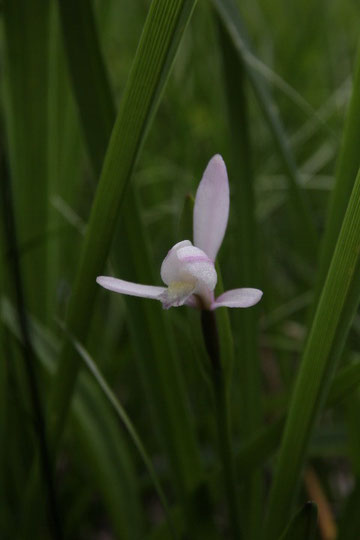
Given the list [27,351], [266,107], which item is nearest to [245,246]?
[266,107]

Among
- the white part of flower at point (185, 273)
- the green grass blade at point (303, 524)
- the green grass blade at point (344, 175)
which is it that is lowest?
the green grass blade at point (303, 524)

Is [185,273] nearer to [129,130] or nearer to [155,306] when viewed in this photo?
[129,130]

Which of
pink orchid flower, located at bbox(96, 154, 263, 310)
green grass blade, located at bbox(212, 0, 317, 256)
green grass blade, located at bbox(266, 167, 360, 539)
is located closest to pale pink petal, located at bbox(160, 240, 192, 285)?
pink orchid flower, located at bbox(96, 154, 263, 310)

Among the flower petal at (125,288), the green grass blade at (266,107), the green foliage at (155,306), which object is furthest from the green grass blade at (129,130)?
the green grass blade at (266,107)

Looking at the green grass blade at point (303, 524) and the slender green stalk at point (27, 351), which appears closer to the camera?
the green grass blade at point (303, 524)

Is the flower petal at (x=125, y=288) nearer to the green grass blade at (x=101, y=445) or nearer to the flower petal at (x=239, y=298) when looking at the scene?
the flower petal at (x=239, y=298)

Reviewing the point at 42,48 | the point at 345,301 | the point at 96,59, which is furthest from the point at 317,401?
the point at 42,48
